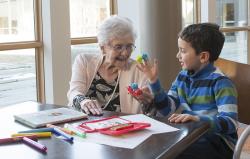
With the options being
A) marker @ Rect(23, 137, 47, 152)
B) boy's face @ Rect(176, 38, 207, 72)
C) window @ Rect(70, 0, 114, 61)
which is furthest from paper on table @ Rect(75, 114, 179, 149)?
window @ Rect(70, 0, 114, 61)

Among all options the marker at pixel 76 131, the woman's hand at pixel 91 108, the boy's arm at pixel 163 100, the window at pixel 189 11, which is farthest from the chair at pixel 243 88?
the window at pixel 189 11

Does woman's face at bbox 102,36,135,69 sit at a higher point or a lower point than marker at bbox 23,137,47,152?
higher

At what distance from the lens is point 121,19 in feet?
6.75

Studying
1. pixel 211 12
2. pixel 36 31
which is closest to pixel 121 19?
pixel 36 31

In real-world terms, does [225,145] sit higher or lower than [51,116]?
lower

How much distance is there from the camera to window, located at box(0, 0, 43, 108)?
2.75m

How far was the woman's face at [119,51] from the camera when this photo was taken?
204 centimetres

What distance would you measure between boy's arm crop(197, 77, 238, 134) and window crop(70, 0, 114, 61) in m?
1.63

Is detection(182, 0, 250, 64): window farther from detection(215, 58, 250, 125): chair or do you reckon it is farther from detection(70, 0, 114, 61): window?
detection(215, 58, 250, 125): chair

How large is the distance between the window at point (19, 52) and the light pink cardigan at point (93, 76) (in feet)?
2.63

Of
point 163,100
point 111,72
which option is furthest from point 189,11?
point 163,100

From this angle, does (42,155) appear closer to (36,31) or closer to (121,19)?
(121,19)

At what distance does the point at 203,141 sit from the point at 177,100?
283 mm

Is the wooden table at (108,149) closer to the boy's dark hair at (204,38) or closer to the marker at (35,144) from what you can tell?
the marker at (35,144)
